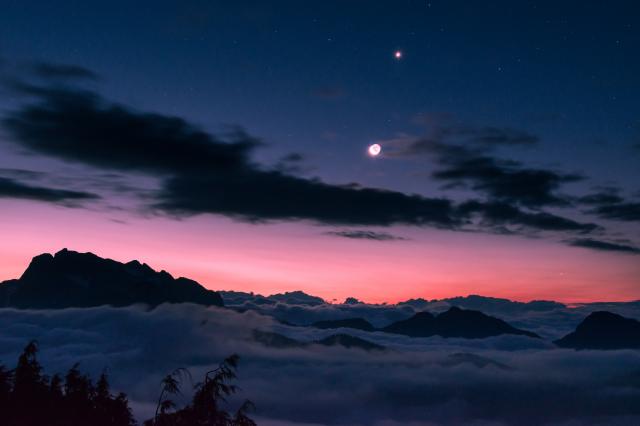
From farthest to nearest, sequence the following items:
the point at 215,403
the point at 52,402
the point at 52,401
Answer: the point at 52,401
the point at 52,402
the point at 215,403

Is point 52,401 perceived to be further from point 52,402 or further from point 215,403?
point 215,403

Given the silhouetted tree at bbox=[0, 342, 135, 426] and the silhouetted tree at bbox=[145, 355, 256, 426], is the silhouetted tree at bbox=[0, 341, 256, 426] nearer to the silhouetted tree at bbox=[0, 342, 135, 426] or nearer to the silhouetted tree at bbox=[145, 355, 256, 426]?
the silhouetted tree at bbox=[0, 342, 135, 426]

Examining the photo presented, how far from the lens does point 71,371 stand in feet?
205

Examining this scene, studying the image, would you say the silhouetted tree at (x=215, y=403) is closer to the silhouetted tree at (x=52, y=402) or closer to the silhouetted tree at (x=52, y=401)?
the silhouetted tree at (x=52, y=401)

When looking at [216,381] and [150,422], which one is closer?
[216,381]

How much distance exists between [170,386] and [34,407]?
5132cm

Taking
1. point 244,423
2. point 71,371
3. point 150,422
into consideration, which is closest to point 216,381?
point 244,423

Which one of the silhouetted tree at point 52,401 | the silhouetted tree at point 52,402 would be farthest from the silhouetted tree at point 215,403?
the silhouetted tree at point 52,402

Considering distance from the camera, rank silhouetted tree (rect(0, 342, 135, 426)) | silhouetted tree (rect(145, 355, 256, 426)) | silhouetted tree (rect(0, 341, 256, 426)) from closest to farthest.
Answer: silhouetted tree (rect(145, 355, 256, 426))
silhouetted tree (rect(0, 341, 256, 426))
silhouetted tree (rect(0, 342, 135, 426))

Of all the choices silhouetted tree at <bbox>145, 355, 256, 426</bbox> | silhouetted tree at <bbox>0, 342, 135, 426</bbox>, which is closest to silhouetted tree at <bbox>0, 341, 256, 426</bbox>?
silhouetted tree at <bbox>0, 342, 135, 426</bbox>

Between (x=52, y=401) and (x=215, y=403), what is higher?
(x=215, y=403)

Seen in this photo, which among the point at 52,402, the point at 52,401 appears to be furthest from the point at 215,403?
the point at 52,401

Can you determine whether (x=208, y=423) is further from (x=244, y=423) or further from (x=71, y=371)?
(x=71, y=371)

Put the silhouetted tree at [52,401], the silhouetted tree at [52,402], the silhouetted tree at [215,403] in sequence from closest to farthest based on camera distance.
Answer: the silhouetted tree at [215,403] → the silhouetted tree at [52,401] → the silhouetted tree at [52,402]
